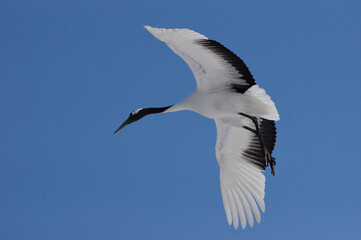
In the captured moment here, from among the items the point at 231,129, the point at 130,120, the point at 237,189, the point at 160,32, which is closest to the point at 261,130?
the point at 231,129

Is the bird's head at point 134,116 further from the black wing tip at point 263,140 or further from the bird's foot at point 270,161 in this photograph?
the bird's foot at point 270,161

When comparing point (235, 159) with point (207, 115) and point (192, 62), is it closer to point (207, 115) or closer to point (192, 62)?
point (207, 115)

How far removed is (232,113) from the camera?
681 cm

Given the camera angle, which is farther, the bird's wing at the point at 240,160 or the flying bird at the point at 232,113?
the bird's wing at the point at 240,160

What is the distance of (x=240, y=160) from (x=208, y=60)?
190 cm

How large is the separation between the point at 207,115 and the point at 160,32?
63.5 inches

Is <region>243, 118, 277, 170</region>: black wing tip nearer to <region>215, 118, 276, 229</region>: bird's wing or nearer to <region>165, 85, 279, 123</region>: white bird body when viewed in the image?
<region>215, 118, 276, 229</region>: bird's wing

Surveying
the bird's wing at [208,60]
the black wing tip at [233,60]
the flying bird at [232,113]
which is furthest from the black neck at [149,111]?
the black wing tip at [233,60]

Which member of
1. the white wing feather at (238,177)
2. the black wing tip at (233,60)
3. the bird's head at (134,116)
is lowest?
the white wing feather at (238,177)

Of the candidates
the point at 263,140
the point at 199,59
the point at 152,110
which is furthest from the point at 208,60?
the point at 263,140

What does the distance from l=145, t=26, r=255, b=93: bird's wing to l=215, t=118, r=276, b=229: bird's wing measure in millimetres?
857

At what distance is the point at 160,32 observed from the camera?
18.6 ft

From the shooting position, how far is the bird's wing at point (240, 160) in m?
7.27

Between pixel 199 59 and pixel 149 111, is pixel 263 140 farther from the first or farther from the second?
pixel 199 59
